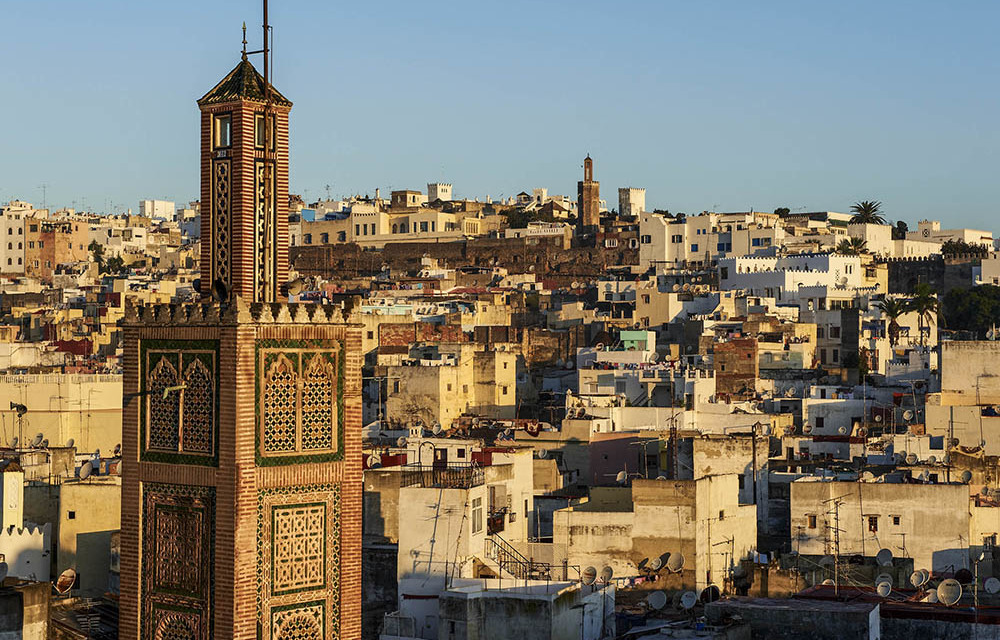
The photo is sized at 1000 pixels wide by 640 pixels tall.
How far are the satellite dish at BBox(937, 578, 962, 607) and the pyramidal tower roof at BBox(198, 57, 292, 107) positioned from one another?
443 inches

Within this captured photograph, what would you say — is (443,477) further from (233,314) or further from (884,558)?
(233,314)

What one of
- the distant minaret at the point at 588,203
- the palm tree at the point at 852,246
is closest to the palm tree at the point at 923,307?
the palm tree at the point at 852,246

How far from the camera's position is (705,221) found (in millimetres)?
76750

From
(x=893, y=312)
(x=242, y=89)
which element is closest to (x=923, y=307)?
(x=893, y=312)

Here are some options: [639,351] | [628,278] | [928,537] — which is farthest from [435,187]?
[928,537]

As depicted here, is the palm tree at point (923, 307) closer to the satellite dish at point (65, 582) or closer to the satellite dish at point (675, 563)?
the satellite dish at point (675, 563)

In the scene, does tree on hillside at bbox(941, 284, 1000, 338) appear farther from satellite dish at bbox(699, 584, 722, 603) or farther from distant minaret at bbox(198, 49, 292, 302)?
distant minaret at bbox(198, 49, 292, 302)

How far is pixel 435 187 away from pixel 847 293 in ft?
151

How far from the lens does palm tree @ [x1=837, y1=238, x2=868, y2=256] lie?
233 feet

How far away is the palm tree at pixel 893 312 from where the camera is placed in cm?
5575

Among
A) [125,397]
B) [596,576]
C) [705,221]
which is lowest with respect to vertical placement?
[596,576]

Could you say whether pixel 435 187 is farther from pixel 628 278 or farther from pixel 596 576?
pixel 596 576

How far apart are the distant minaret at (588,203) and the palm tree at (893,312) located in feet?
97.7

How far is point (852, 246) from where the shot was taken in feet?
244
